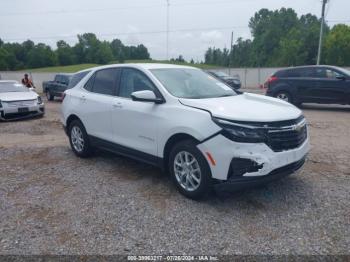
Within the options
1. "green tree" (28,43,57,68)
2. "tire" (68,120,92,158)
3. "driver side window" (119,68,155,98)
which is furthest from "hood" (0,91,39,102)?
"green tree" (28,43,57,68)

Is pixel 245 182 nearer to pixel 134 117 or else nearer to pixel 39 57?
pixel 134 117

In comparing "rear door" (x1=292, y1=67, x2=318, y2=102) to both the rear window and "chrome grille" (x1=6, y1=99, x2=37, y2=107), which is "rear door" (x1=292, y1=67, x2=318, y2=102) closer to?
the rear window

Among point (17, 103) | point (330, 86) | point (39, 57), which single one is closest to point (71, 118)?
point (17, 103)

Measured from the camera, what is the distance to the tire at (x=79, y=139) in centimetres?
605

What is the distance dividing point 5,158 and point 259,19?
273 feet

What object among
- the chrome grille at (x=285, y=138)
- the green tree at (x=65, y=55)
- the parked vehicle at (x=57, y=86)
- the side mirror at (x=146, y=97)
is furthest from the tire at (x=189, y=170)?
the green tree at (x=65, y=55)

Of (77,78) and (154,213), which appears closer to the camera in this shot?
(154,213)

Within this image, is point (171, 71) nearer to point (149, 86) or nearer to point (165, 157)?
point (149, 86)

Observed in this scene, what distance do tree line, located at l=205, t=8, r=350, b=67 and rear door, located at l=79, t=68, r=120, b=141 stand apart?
62658 millimetres

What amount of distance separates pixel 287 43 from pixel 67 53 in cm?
5188

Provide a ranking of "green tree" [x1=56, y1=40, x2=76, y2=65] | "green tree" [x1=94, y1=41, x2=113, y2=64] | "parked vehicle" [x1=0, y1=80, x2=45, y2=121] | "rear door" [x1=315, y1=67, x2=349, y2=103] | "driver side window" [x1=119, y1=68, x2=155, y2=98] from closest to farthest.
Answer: "driver side window" [x1=119, y1=68, x2=155, y2=98]
"parked vehicle" [x1=0, y1=80, x2=45, y2=121]
"rear door" [x1=315, y1=67, x2=349, y2=103]
"green tree" [x1=56, y1=40, x2=76, y2=65]
"green tree" [x1=94, y1=41, x2=113, y2=64]

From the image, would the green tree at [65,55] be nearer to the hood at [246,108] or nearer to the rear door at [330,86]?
the rear door at [330,86]

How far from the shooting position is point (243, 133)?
370 cm

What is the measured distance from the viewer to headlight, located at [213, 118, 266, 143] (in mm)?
3688
